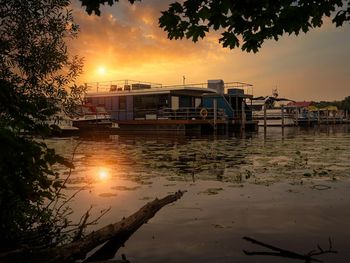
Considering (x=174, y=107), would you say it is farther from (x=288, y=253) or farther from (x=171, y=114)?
(x=288, y=253)

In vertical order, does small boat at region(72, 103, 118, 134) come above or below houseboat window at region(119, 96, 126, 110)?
below

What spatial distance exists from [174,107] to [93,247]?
36.9 metres

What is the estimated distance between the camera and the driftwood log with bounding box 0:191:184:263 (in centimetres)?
360

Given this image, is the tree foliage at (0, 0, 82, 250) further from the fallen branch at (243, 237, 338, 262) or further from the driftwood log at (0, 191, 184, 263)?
the fallen branch at (243, 237, 338, 262)

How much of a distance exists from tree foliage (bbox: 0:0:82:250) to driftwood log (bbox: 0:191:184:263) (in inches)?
17.8

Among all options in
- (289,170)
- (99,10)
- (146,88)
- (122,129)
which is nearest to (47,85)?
(99,10)

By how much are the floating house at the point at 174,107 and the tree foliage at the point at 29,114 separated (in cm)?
2882

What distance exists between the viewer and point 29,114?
4.39 metres

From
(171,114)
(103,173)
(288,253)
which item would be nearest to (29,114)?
(288,253)

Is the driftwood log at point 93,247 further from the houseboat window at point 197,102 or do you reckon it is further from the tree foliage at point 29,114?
the houseboat window at point 197,102

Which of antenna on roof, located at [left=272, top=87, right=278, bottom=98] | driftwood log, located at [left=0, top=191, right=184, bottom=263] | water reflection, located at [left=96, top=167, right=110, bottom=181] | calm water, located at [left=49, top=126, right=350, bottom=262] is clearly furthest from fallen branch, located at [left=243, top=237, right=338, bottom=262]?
antenna on roof, located at [left=272, top=87, right=278, bottom=98]

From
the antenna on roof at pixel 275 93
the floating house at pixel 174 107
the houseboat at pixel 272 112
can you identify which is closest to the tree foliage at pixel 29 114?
the floating house at pixel 174 107

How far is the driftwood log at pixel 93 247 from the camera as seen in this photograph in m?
3.60

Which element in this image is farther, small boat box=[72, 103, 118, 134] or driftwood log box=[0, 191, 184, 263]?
small boat box=[72, 103, 118, 134]
